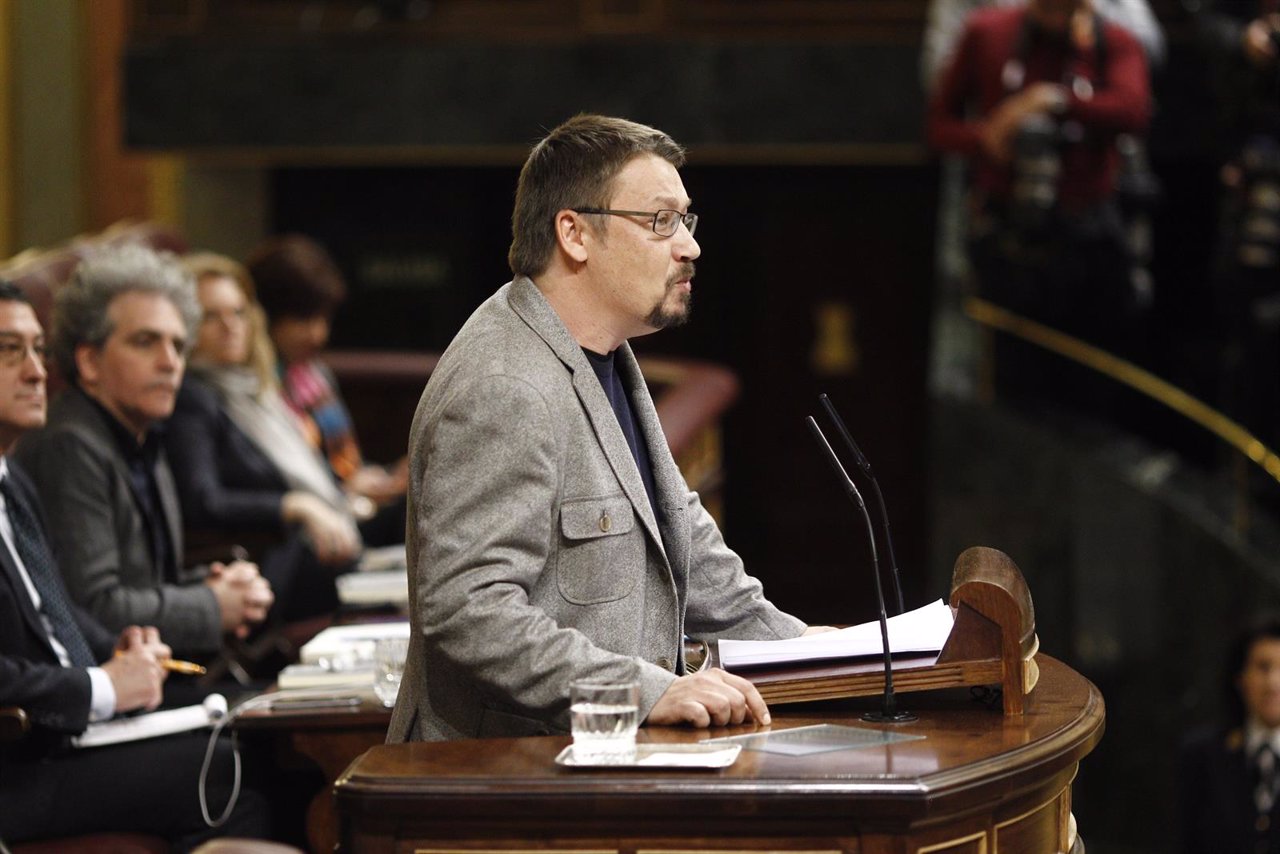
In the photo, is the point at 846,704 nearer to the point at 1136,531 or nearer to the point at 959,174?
the point at 1136,531

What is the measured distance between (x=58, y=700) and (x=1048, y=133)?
13.1 ft

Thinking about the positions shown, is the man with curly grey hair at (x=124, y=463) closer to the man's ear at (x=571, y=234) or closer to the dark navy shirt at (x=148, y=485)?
the dark navy shirt at (x=148, y=485)

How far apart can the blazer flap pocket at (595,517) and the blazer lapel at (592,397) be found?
2cm

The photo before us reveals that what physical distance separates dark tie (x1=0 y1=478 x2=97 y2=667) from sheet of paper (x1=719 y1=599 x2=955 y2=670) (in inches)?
51.2

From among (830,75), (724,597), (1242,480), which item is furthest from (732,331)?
(724,597)

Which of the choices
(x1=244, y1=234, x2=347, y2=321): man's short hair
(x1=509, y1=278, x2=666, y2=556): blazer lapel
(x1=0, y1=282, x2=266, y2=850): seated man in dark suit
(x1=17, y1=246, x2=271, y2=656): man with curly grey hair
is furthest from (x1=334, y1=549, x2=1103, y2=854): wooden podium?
(x1=244, y1=234, x2=347, y2=321): man's short hair

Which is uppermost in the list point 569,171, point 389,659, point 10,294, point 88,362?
point 569,171

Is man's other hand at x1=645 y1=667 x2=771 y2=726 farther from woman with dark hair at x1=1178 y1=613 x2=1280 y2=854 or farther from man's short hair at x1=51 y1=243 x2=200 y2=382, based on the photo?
woman with dark hair at x1=1178 y1=613 x2=1280 y2=854

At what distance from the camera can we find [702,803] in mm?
2270

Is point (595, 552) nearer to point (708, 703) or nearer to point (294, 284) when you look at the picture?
point (708, 703)

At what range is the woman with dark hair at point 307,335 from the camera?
606 cm

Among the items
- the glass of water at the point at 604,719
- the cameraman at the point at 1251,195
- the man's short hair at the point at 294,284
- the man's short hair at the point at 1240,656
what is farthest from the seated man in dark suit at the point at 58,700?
the cameraman at the point at 1251,195

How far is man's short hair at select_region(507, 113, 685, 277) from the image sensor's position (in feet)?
8.98

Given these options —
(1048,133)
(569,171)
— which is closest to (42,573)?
(569,171)
